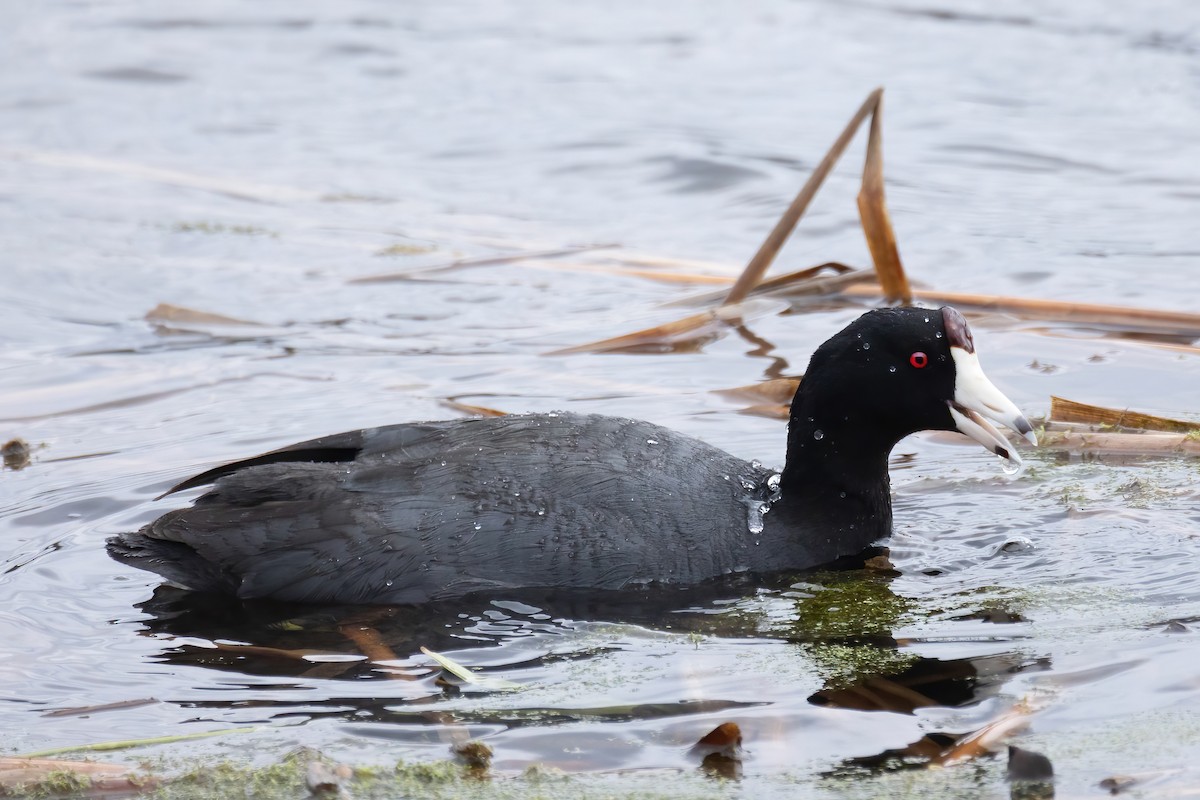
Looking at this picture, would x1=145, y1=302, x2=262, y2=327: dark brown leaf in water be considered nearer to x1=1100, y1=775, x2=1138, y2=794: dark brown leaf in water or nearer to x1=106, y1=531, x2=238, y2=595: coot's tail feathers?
x1=106, y1=531, x2=238, y2=595: coot's tail feathers

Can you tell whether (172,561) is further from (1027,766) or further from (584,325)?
(584,325)

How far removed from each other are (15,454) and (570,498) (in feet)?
7.48

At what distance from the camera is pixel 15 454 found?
18.4 feet

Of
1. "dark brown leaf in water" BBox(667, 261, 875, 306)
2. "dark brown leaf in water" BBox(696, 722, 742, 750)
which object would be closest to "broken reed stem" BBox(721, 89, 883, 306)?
"dark brown leaf in water" BBox(667, 261, 875, 306)

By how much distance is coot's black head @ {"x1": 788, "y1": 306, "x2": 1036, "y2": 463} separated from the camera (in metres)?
4.59

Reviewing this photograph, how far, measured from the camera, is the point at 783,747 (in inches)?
135

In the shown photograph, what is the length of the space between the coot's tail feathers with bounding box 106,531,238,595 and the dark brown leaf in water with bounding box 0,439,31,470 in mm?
1242

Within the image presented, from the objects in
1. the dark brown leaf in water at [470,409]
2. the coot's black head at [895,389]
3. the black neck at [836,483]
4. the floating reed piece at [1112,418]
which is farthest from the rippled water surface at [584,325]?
the coot's black head at [895,389]

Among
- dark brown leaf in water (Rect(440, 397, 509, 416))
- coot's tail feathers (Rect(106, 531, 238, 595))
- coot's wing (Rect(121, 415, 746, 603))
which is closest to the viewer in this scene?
coot's wing (Rect(121, 415, 746, 603))

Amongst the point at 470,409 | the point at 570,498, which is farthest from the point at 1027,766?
the point at 470,409

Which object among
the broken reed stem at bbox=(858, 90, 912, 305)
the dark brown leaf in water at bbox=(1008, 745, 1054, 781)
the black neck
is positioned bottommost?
the dark brown leaf in water at bbox=(1008, 745, 1054, 781)

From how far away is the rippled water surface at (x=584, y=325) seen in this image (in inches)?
146

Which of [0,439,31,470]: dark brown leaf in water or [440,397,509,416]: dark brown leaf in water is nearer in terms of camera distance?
[0,439,31,470]: dark brown leaf in water

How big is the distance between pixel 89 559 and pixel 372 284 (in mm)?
3357
